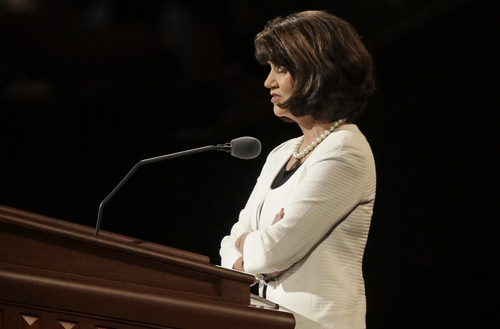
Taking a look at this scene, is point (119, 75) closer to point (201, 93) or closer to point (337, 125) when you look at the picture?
point (201, 93)

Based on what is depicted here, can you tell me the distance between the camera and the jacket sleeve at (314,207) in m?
1.71

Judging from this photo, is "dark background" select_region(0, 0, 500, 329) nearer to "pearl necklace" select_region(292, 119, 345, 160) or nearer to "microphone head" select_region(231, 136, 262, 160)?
"pearl necklace" select_region(292, 119, 345, 160)

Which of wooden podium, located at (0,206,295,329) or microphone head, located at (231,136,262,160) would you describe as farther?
microphone head, located at (231,136,262,160)

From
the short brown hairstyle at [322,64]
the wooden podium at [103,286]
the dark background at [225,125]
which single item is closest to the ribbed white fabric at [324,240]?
the short brown hairstyle at [322,64]

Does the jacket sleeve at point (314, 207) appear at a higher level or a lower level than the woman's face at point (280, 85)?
lower

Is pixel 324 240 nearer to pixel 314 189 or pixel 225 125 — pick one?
pixel 314 189

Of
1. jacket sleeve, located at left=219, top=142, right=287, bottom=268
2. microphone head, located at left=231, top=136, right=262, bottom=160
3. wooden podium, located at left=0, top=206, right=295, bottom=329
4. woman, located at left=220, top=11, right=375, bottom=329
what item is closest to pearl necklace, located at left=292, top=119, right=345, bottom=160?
woman, located at left=220, top=11, right=375, bottom=329

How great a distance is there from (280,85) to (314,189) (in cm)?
36

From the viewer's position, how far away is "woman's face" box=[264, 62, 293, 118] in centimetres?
197

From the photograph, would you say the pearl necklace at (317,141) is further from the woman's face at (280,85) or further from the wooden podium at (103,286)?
the wooden podium at (103,286)

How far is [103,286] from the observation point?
1.14 metres

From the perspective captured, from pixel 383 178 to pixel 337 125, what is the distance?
933 mm

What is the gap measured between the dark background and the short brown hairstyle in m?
0.88

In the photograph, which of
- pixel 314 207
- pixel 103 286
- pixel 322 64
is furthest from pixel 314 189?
pixel 103 286
